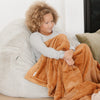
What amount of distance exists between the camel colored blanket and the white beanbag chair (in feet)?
0.19

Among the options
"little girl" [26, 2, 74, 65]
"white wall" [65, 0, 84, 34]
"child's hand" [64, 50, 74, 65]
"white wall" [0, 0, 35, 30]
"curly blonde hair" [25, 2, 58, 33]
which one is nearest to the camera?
"child's hand" [64, 50, 74, 65]

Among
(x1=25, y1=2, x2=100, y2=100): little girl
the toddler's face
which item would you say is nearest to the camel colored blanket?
(x1=25, y1=2, x2=100, y2=100): little girl

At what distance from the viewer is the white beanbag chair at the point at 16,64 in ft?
4.50

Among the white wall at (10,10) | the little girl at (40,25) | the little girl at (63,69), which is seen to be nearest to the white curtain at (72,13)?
the white wall at (10,10)

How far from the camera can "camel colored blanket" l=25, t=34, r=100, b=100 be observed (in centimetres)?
123

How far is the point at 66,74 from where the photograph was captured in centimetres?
130

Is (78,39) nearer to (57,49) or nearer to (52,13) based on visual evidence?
(52,13)

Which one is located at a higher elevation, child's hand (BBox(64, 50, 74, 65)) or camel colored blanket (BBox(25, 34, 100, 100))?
child's hand (BBox(64, 50, 74, 65))

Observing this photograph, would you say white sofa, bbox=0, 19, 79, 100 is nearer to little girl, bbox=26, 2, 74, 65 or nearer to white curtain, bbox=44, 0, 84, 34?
little girl, bbox=26, 2, 74, 65

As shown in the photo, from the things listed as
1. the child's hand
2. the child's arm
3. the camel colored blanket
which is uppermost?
the child's arm

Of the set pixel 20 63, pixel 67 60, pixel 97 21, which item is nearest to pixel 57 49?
pixel 67 60

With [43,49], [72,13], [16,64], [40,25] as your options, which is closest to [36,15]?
[40,25]

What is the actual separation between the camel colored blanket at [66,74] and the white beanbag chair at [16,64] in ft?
0.19

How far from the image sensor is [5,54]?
147cm
